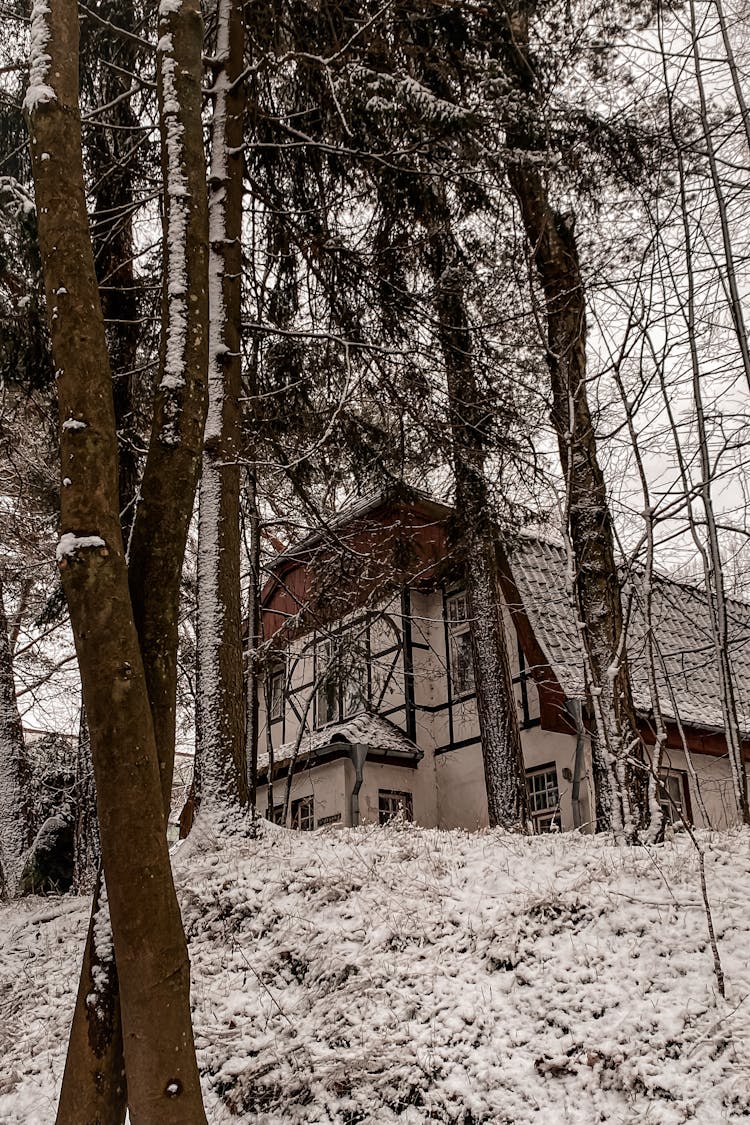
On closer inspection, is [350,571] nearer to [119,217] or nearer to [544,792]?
[119,217]

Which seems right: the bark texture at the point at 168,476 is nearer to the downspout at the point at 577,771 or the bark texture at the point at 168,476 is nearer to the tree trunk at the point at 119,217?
the tree trunk at the point at 119,217

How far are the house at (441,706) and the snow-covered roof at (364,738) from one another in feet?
0.14

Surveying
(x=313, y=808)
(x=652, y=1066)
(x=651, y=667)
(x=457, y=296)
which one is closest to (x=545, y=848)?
(x=651, y=667)

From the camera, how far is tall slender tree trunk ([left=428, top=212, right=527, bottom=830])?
28.5ft

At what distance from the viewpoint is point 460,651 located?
17203mm

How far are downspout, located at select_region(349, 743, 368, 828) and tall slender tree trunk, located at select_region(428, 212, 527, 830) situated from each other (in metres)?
5.88

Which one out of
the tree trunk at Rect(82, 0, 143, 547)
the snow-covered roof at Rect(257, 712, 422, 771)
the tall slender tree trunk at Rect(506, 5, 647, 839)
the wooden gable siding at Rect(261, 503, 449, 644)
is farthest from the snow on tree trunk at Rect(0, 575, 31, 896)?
the tall slender tree trunk at Rect(506, 5, 647, 839)

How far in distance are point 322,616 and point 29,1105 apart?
7.11 metres

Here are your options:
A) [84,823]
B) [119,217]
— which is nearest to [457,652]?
[84,823]

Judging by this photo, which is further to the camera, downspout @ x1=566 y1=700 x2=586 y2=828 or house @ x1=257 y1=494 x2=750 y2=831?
house @ x1=257 y1=494 x2=750 y2=831

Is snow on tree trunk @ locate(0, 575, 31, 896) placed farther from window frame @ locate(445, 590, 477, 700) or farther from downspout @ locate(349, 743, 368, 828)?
window frame @ locate(445, 590, 477, 700)

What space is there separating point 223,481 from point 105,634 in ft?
12.9

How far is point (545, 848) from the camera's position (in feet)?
18.8

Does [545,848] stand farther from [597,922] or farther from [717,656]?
[717,656]
